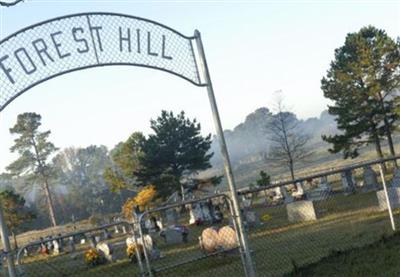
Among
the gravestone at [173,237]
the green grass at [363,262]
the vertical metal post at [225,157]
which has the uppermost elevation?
the vertical metal post at [225,157]

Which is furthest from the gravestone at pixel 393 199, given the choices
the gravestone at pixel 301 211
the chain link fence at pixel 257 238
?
the gravestone at pixel 301 211

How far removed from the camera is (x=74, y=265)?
2169cm

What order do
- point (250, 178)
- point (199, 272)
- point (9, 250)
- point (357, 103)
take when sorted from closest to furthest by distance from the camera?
point (9, 250), point (199, 272), point (357, 103), point (250, 178)

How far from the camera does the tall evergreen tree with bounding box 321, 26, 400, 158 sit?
4103cm

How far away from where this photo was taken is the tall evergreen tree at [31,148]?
217 feet

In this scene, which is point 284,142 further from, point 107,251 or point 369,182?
point 107,251

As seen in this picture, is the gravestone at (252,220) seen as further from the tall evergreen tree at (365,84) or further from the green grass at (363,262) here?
the tall evergreen tree at (365,84)

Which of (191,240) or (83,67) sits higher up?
(83,67)

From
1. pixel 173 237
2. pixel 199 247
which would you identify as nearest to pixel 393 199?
pixel 199 247

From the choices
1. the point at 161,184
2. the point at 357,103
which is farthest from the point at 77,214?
the point at 357,103

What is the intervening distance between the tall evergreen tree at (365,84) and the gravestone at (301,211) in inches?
921

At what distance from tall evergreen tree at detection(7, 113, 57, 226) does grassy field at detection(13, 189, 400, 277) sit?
4547 centimetres

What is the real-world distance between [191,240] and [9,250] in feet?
48.1

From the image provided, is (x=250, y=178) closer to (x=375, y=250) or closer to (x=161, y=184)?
(x=161, y=184)
